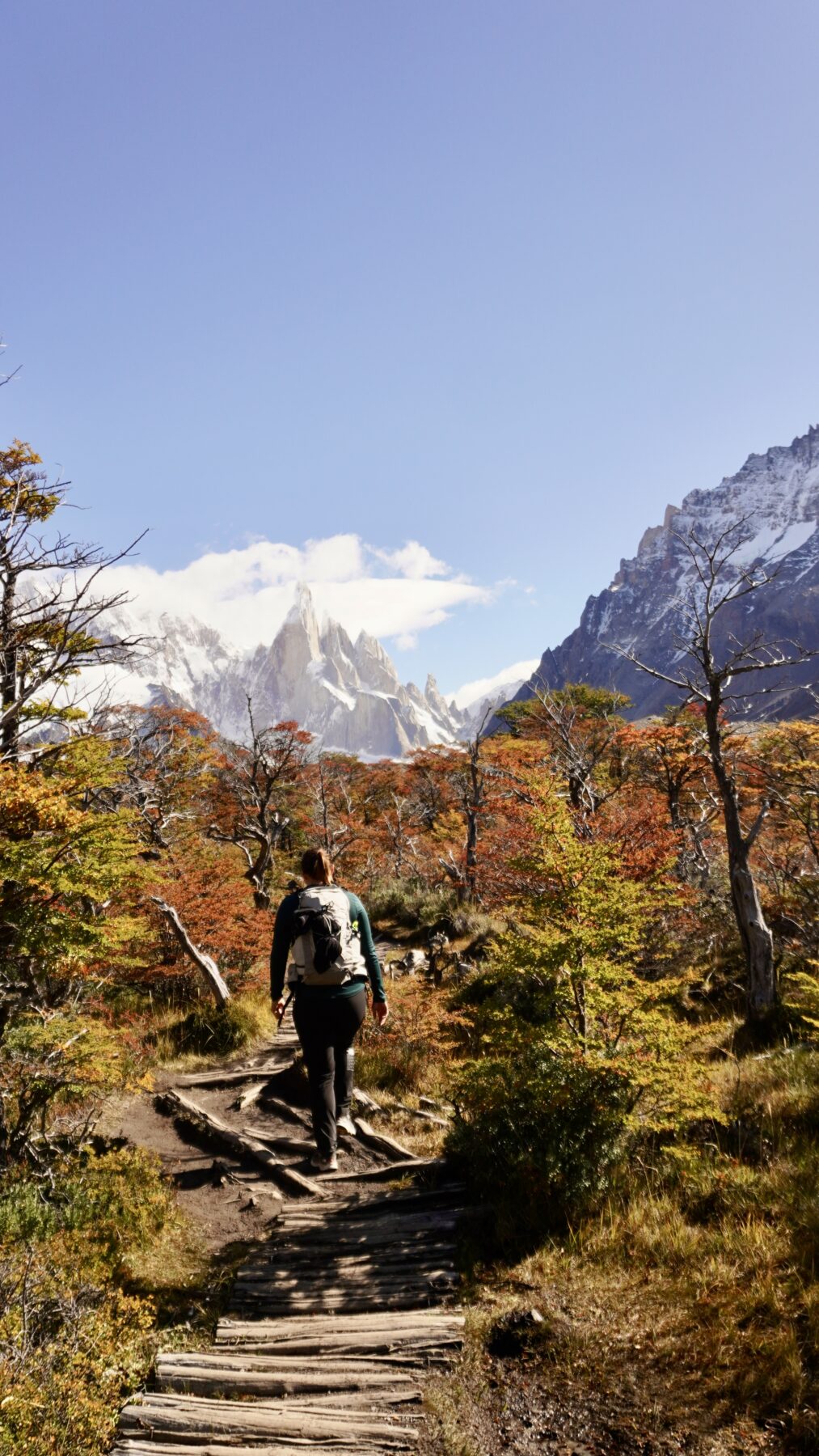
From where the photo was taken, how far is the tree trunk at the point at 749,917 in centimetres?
769

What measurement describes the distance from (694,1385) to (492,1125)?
210cm

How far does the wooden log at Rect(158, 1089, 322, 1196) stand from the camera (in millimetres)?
5941

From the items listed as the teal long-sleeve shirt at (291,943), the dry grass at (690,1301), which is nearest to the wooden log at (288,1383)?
the dry grass at (690,1301)

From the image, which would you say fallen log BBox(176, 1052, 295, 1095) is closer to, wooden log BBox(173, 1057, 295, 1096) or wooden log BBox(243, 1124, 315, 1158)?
wooden log BBox(173, 1057, 295, 1096)

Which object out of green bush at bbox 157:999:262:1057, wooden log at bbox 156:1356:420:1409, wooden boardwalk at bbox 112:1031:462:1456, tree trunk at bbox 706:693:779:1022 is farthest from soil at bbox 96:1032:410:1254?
tree trunk at bbox 706:693:779:1022

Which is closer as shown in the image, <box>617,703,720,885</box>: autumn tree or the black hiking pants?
the black hiking pants

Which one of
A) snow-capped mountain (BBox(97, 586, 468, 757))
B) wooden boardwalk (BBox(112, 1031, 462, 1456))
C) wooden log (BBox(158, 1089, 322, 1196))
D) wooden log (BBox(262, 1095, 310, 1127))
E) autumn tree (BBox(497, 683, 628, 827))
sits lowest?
wooden log (BBox(262, 1095, 310, 1127))

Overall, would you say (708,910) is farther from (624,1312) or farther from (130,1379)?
(130,1379)

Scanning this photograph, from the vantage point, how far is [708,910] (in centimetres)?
1201

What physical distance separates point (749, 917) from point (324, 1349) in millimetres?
6485

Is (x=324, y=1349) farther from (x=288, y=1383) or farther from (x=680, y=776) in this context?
(x=680, y=776)

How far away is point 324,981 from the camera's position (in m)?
4.43

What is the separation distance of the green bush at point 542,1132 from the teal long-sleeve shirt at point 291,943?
43.3 inches

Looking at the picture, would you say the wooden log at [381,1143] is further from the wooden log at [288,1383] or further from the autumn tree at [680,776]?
the autumn tree at [680,776]
